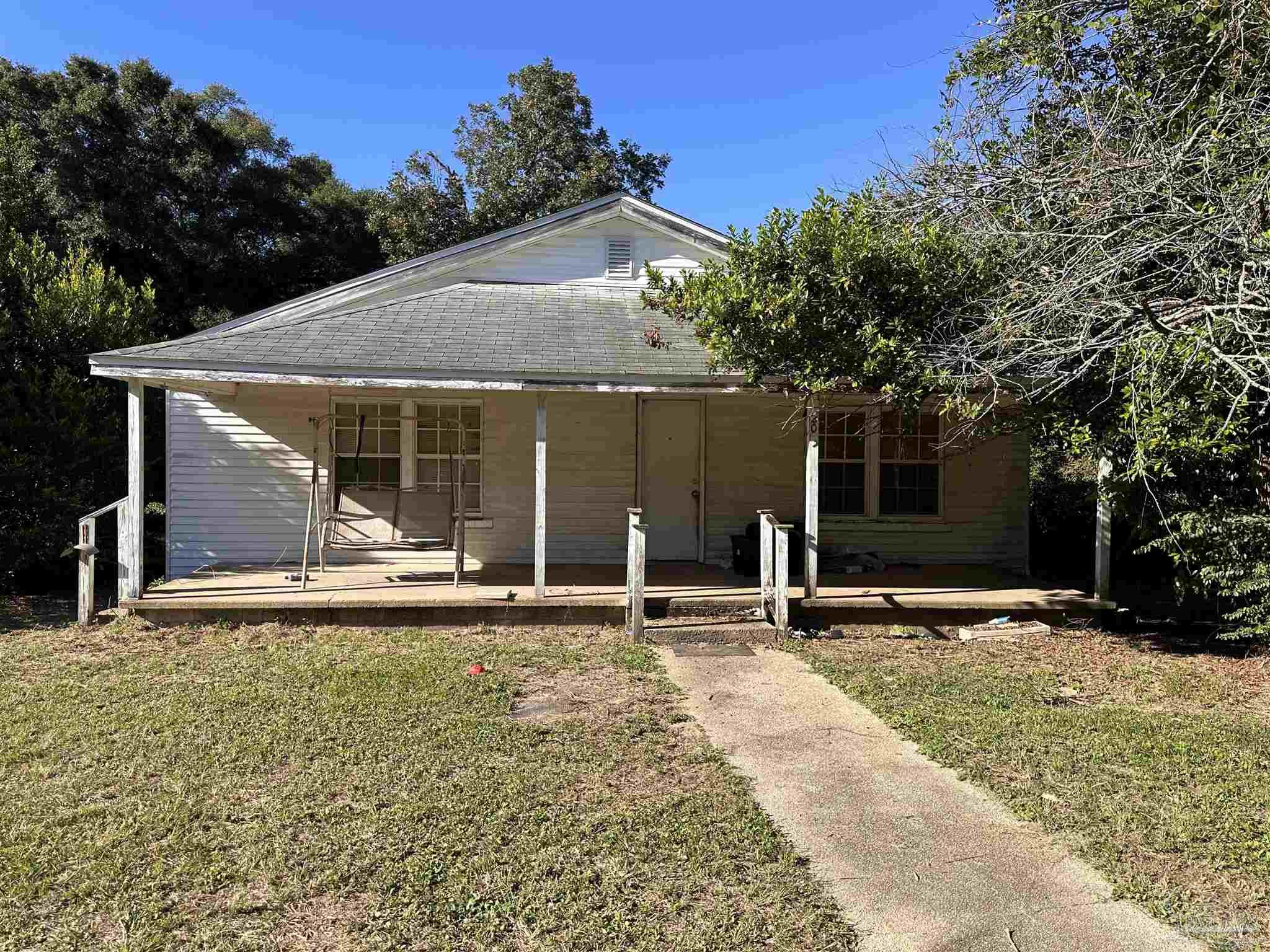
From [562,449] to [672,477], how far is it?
1400mm

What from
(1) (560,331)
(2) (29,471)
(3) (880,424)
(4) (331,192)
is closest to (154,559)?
(2) (29,471)

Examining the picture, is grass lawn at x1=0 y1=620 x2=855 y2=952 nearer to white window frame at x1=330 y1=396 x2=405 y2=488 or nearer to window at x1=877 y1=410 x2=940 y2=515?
white window frame at x1=330 y1=396 x2=405 y2=488

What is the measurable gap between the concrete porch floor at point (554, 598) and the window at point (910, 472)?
1.44 m

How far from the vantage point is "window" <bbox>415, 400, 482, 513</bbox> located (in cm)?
1088

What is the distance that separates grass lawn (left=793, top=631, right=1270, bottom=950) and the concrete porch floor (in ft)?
1.68

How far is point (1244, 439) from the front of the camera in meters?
6.74

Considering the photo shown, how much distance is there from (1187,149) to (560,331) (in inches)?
238

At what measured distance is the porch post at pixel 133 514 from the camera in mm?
8391

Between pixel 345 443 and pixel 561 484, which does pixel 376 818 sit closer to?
pixel 561 484

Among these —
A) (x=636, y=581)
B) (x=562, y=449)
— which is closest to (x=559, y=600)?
(x=636, y=581)

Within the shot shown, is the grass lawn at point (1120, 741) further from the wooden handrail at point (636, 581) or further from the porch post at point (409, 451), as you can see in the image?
the porch post at point (409, 451)

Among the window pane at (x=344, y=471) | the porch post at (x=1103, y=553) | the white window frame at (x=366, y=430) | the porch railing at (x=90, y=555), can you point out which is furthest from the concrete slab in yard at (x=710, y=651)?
the porch railing at (x=90, y=555)

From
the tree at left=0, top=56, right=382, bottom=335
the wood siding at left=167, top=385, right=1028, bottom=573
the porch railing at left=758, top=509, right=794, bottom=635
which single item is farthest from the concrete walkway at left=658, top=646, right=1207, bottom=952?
the tree at left=0, top=56, right=382, bottom=335

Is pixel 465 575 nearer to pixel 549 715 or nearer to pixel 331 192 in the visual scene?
pixel 549 715
